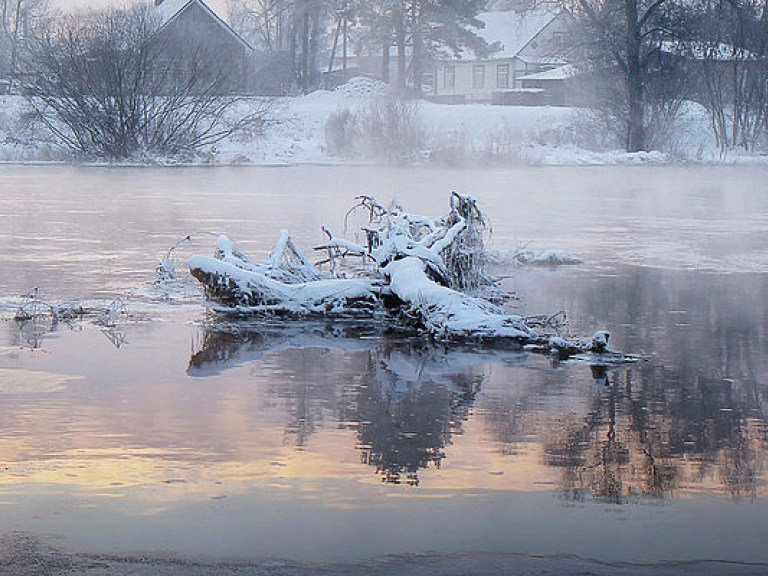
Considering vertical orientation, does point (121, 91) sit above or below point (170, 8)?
below

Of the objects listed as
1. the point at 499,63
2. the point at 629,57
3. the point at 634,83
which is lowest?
the point at 634,83

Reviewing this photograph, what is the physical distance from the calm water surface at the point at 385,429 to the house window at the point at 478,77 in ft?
267

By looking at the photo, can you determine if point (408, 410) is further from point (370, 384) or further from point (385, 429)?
point (370, 384)

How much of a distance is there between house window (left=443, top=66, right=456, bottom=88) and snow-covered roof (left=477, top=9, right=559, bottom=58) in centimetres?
339

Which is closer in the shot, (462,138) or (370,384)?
(370,384)

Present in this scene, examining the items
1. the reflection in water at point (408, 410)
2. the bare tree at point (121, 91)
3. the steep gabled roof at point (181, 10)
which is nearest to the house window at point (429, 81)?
the steep gabled roof at point (181, 10)

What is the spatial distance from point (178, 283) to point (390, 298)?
3.33 metres

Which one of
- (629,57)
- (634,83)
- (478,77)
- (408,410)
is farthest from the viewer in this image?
(478,77)

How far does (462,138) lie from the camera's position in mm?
49688

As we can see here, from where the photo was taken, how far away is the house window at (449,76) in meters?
98.8

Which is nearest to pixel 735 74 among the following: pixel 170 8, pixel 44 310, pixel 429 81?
pixel 170 8

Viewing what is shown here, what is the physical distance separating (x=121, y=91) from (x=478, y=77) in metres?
54.6

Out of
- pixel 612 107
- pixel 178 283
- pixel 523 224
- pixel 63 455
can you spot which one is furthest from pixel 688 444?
pixel 612 107

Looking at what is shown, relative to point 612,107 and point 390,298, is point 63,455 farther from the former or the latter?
point 612,107
